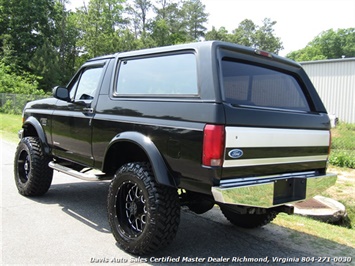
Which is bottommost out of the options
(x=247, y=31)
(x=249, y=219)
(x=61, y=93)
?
(x=249, y=219)

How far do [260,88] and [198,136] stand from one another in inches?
43.7

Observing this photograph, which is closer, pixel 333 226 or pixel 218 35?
pixel 333 226

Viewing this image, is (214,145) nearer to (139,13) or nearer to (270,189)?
(270,189)

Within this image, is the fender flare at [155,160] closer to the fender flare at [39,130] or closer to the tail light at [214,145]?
the tail light at [214,145]

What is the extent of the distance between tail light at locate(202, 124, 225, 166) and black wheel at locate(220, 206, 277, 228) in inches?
57.0

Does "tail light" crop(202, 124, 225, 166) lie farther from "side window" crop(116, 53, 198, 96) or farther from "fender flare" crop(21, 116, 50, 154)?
"fender flare" crop(21, 116, 50, 154)

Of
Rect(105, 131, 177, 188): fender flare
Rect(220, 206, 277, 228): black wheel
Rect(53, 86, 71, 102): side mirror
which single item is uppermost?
Rect(53, 86, 71, 102): side mirror

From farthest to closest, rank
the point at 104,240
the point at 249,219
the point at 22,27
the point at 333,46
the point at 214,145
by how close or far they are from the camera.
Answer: the point at 333,46 → the point at 22,27 → the point at 249,219 → the point at 104,240 → the point at 214,145

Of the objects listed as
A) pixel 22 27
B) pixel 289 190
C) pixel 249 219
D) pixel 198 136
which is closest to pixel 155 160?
pixel 198 136

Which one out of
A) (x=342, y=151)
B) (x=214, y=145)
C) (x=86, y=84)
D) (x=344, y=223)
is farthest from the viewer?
(x=342, y=151)

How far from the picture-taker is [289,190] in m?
3.35

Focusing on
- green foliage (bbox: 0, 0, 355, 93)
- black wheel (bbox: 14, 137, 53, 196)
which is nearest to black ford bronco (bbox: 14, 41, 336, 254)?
black wheel (bbox: 14, 137, 53, 196)

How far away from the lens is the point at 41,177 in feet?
17.2

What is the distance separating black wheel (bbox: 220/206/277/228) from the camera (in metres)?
4.21
